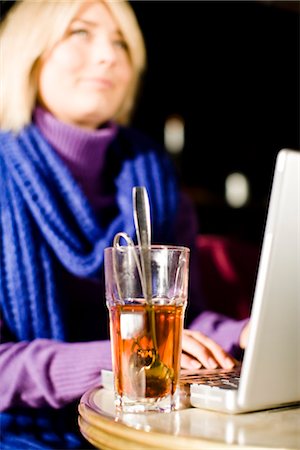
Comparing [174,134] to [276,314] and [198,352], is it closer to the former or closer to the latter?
[198,352]

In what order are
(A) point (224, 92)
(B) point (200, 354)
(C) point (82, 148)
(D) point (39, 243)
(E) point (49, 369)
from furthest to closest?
(A) point (224, 92), (C) point (82, 148), (D) point (39, 243), (E) point (49, 369), (B) point (200, 354)

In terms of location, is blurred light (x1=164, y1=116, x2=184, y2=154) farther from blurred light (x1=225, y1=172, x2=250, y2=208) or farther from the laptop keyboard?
the laptop keyboard

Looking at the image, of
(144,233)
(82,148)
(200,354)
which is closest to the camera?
(144,233)

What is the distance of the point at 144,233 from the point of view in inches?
32.6

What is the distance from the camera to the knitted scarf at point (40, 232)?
135 cm

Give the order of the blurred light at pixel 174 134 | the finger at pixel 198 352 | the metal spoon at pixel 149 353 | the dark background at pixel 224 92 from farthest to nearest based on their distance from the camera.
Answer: the blurred light at pixel 174 134 < the dark background at pixel 224 92 < the finger at pixel 198 352 < the metal spoon at pixel 149 353

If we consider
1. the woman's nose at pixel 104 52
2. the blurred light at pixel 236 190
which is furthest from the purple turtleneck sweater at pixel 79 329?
the blurred light at pixel 236 190

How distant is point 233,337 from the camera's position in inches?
50.2

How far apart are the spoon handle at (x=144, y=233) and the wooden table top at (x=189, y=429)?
135mm

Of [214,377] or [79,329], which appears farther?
[79,329]

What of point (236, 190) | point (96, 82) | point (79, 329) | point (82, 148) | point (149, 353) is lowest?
point (79, 329)

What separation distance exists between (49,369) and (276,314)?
0.54m

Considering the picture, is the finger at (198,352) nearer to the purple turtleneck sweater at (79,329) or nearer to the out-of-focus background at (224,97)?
the purple turtleneck sweater at (79,329)

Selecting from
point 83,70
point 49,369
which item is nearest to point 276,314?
point 49,369
